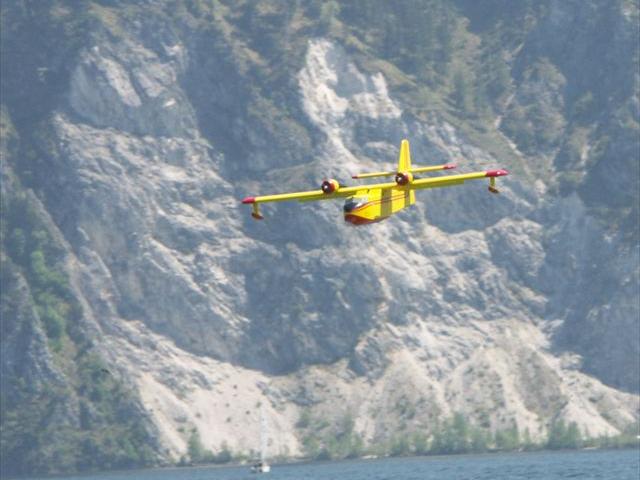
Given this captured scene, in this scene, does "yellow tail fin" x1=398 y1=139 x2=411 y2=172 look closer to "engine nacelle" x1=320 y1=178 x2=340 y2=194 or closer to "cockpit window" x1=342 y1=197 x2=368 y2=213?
"cockpit window" x1=342 y1=197 x2=368 y2=213

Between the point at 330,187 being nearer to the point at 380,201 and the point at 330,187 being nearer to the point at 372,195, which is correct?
the point at 372,195

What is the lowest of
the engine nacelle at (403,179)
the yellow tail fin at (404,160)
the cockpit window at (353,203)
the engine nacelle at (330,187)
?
the cockpit window at (353,203)

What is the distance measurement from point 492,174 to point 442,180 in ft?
17.7

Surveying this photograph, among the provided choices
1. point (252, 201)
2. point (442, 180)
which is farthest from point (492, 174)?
point (252, 201)

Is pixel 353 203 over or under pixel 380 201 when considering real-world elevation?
under

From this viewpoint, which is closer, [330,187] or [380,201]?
[330,187]

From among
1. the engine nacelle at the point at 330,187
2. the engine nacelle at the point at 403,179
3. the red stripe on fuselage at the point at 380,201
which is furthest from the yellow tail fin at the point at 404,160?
the engine nacelle at the point at 330,187

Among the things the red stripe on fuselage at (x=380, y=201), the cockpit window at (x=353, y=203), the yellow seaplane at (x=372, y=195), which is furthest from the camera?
the red stripe on fuselage at (x=380, y=201)

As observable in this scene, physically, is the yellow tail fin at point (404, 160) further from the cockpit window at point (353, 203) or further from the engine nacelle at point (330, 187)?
the engine nacelle at point (330, 187)

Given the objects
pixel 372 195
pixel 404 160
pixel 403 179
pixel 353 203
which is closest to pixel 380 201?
pixel 372 195

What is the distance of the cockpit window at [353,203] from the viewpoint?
5945 inches

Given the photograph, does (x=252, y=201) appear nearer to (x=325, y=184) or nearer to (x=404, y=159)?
(x=325, y=184)

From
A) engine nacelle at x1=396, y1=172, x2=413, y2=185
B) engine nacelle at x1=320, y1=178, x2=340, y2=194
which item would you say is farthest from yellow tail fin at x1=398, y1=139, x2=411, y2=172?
engine nacelle at x1=320, y1=178, x2=340, y2=194

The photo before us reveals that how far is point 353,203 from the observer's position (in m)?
151
